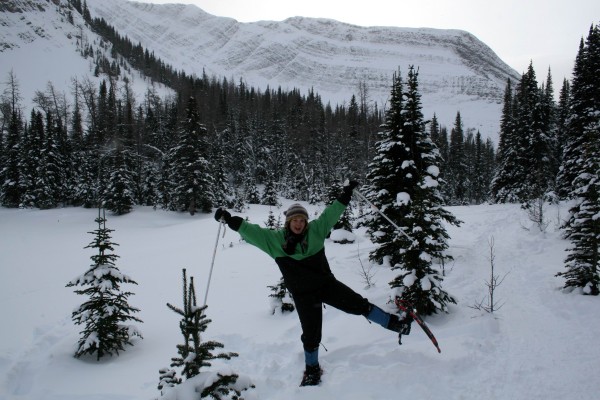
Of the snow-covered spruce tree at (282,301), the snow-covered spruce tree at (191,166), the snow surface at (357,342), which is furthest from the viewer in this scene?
the snow-covered spruce tree at (191,166)

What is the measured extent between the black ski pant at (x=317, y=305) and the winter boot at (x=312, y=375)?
27 centimetres

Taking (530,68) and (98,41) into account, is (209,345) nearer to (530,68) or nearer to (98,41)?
(530,68)

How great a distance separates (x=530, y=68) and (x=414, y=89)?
28142 mm

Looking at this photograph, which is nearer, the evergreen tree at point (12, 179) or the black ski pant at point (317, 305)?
the black ski pant at point (317, 305)

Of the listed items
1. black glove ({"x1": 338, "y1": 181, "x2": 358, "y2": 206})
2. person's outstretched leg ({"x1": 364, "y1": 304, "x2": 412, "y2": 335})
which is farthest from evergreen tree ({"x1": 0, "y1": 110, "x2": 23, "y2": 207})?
person's outstretched leg ({"x1": 364, "y1": 304, "x2": 412, "y2": 335})

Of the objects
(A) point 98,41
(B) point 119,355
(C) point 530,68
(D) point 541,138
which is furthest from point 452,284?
(A) point 98,41

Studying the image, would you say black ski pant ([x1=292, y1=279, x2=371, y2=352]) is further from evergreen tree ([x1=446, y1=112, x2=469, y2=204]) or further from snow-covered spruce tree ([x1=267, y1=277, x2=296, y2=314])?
evergreen tree ([x1=446, y1=112, x2=469, y2=204])

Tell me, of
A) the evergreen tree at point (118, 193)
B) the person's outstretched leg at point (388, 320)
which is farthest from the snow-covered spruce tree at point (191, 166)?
the person's outstretched leg at point (388, 320)

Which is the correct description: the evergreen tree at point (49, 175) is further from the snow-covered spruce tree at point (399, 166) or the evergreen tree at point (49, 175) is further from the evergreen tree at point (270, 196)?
the snow-covered spruce tree at point (399, 166)

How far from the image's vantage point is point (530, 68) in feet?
103

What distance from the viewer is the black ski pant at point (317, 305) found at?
428 centimetres

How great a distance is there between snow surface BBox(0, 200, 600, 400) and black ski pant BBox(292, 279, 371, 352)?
62 cm

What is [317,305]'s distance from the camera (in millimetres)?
4312

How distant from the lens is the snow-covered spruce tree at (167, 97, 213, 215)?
3194 centimetres
